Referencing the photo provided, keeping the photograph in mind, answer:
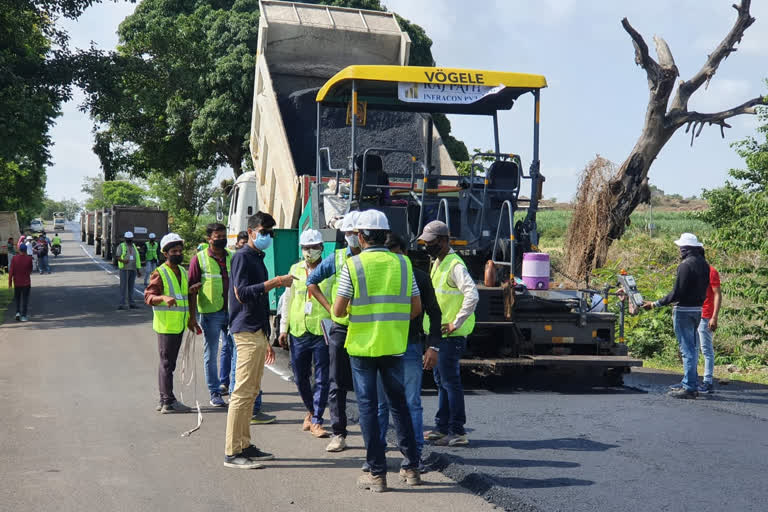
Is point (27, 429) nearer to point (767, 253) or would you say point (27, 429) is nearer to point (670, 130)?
point (767, 253)

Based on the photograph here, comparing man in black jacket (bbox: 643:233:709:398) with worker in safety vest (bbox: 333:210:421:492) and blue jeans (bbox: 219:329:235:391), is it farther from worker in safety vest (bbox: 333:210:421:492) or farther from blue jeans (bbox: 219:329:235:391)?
blue jeans (bbox: 219:329:235:391)

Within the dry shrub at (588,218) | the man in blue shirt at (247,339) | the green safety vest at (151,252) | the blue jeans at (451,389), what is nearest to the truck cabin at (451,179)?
the blue jeans at (451,389)

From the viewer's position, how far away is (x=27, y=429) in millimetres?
6977

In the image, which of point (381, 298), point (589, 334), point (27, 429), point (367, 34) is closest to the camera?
point (381, 298)

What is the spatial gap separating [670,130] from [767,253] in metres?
9.49

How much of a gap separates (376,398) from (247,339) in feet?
3.82

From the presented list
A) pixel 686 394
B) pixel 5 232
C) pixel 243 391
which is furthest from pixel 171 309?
pixel 5 232

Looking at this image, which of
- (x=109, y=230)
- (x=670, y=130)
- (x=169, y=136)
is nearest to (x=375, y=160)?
(x=670, y=130)

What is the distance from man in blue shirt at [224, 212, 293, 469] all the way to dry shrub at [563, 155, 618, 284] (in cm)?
1249

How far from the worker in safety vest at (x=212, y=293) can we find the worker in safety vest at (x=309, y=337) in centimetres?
121

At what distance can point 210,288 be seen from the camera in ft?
26.1

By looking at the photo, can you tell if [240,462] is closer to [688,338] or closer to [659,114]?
[688,338]

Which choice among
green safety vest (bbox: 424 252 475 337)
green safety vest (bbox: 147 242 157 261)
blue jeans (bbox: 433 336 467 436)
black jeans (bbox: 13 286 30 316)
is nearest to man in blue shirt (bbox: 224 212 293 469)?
green safety vest (bbox: 424 252 475 337)

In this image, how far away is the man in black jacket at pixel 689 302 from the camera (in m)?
8.48
